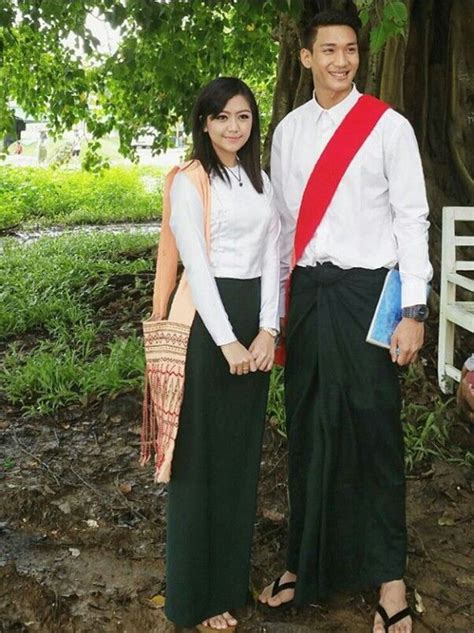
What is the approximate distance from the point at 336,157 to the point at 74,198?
11896mm

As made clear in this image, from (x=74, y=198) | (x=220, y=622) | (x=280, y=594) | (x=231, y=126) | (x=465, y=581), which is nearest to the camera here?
(x=231, y=126)

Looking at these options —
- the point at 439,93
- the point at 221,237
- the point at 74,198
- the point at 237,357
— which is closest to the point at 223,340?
the point at 237,357

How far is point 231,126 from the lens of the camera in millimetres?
2418

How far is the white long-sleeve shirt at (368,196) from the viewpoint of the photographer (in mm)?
2467

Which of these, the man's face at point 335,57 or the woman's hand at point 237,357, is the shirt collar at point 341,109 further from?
the woman's hand at point 237,357

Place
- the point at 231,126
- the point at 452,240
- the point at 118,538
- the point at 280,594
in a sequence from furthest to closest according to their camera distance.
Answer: the point at 452,240 < the point at 118,538 < the point at 280,594 < the point at 231,126

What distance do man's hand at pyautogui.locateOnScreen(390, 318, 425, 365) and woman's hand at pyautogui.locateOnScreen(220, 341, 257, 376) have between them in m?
0.43

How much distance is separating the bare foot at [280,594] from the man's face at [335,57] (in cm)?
154

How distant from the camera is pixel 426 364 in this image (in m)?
4.94

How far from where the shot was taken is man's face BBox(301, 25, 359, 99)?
2463mm

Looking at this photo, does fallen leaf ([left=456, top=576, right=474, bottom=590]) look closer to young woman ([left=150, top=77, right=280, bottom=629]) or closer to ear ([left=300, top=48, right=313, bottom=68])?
young woman ([left=150, top=77, right=280, bottom=629])

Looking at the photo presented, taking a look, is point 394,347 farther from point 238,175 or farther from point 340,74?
point 340,74

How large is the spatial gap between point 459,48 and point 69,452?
3323 millimetres

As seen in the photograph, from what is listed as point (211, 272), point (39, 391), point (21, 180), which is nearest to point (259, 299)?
point (211, 272)
